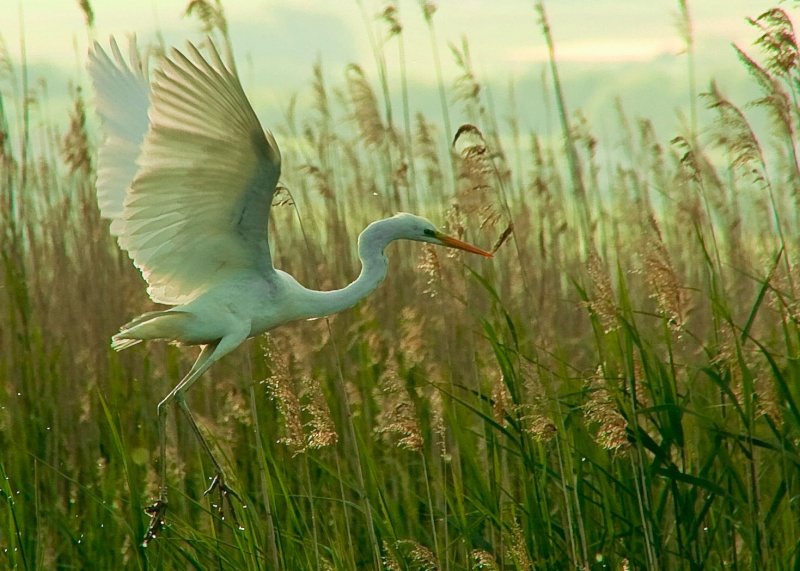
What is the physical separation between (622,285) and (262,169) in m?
0.95

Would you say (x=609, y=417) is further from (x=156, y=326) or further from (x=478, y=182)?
(x=156, y=326)

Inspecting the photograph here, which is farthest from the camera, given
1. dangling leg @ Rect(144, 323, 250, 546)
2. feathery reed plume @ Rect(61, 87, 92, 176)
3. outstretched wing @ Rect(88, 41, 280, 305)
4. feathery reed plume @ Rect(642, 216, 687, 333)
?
feathery reed plume @ Rect(61, 87, 92, 176)

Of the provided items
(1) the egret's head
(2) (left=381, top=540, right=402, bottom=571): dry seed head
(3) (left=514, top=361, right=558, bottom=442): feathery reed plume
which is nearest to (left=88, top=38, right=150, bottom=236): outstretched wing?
(1) the egret's head

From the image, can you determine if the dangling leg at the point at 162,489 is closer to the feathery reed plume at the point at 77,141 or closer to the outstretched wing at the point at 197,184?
the outstretched wing at the point at 197,184

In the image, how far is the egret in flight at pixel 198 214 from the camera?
240 cm

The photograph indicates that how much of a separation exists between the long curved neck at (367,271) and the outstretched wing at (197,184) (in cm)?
20

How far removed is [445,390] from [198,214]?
85 cm

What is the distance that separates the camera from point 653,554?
2064 millimetres

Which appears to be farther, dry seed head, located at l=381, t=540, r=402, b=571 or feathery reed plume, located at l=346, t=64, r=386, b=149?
feathery reed plume, located at l=346, t=64, r=386, b=149

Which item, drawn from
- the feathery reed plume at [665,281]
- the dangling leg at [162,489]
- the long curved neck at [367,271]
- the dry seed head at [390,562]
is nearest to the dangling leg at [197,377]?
the dangling leg at [162,489]

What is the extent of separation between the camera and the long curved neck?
2975 mm

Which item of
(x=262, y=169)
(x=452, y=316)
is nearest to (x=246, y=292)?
(x=262, y=169)

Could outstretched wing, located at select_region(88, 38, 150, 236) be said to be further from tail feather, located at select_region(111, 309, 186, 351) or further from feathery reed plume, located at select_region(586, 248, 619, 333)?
feathery reed plume, located at select_region(586, 248, 619, 333)

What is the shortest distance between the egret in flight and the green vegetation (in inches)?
6.1
